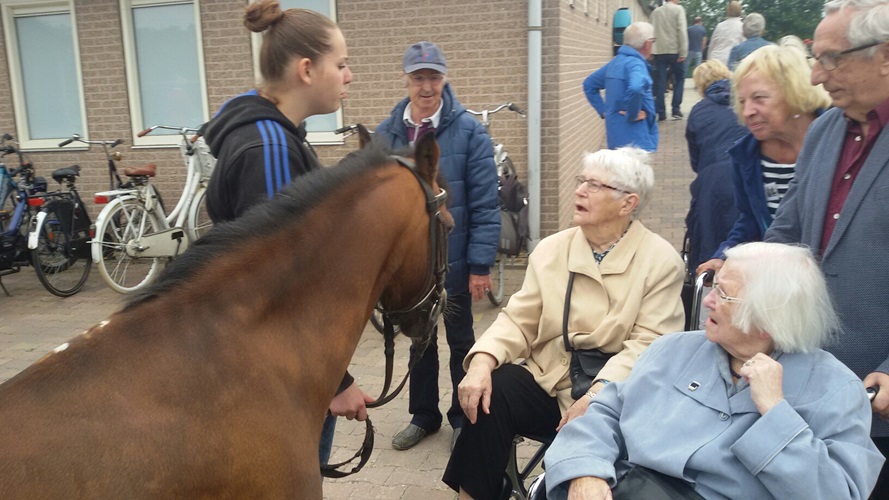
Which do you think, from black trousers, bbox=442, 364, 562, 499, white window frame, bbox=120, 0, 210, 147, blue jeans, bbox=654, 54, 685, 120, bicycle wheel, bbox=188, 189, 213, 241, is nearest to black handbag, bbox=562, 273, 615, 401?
black trousers, bbox=442, 364, 562, 499

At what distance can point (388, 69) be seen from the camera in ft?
27.3

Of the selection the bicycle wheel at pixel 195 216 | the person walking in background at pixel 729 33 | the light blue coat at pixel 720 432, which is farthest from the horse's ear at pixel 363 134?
the person walking in background at pixel 729 33

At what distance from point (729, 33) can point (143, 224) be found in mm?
10007

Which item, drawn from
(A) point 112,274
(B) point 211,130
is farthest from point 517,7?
(B) point 211,130

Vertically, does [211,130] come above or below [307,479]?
above

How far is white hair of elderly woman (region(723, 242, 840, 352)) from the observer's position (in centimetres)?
218

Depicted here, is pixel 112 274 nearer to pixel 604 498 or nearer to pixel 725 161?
pixel 725 161

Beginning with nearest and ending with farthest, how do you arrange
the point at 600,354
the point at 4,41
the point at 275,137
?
1. the point at 275,137
2. the point at 600,354
3. the point at 4,41

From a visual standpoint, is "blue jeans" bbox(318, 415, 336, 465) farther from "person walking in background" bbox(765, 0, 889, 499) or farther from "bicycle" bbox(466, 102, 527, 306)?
"bicycle" bbox(466, 102, 527, 306)

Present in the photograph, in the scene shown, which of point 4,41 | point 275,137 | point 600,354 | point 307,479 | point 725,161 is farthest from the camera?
point 4,41

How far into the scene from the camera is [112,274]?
27.2 ft

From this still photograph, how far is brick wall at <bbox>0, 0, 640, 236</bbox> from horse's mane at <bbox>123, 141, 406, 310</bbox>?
608 centimetres

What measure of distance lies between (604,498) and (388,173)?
1210 mm

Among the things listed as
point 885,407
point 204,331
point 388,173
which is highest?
point 388,173
